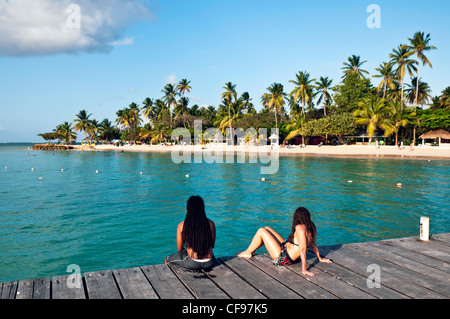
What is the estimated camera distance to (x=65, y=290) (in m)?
4.36

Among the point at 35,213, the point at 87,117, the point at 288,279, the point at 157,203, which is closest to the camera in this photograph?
the point at 288,279

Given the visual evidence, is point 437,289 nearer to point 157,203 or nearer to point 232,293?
point 232,293

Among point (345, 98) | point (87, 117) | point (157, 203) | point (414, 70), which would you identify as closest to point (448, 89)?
point (414, 70)

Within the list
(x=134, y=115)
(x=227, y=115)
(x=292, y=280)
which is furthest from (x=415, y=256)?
(x=134, y=115)

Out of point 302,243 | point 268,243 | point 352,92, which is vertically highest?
point 352,92

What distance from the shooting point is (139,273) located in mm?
4988

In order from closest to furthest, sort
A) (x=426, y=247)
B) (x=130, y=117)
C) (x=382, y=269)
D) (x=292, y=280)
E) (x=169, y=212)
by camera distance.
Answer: (x=292, y=280) → (x=382, y=269) → (x=426, y=247) → (x=169, y=212) → (x=130, y=117)

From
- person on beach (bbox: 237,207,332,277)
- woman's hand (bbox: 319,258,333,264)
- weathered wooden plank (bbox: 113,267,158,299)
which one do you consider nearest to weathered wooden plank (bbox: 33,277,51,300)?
weathered wooden plank (bbox: 113,267,158,299)

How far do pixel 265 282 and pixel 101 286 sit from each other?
242 cm

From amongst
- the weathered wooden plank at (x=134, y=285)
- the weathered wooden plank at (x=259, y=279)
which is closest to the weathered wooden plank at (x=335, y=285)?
the weathered wooden plank at (x=259, y=279)

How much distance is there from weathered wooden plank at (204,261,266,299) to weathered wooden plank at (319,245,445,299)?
191 cm

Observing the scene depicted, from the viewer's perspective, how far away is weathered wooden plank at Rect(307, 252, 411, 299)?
4.32 metres

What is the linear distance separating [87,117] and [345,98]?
80.6m

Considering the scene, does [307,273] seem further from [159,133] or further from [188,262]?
[159,133]
